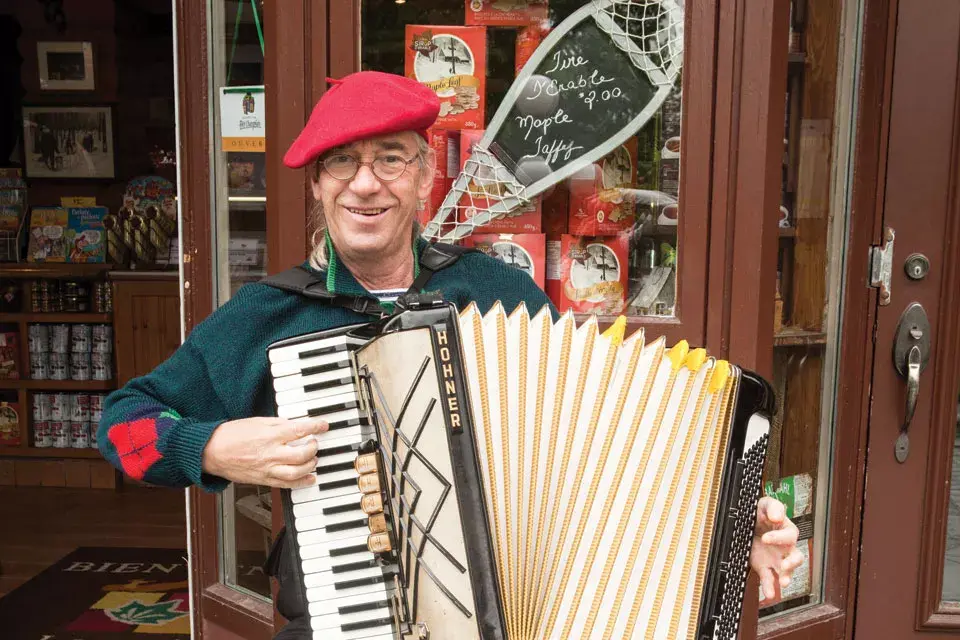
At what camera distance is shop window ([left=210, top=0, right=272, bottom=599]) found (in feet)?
7.75

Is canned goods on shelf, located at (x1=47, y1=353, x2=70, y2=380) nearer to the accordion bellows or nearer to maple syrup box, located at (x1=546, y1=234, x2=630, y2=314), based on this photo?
maple syrup box, located at (x1=546, y1=234, x2=630, y2=314)

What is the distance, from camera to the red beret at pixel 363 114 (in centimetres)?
138

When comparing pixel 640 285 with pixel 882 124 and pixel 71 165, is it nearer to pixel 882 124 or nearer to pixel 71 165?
pixel 882 124

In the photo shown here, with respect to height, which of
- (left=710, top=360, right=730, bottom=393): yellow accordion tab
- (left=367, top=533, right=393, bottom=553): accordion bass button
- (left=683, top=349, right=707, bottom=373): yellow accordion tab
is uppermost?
(left=683, top=349, right=707, bottom=373): yellow accordion tab

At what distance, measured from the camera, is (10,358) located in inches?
180

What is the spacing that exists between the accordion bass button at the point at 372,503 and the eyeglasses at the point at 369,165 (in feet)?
1.84

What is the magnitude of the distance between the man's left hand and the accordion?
166 mm

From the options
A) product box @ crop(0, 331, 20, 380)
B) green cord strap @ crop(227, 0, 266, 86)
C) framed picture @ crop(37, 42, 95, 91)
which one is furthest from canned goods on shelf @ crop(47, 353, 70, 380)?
green cord strap @ crop(227, 0, 266, 86)

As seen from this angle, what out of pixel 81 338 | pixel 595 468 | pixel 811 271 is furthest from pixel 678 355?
pixel 81 338

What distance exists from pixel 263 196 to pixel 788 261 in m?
1.54

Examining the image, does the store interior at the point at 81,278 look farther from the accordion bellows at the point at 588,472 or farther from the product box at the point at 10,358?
the accordion bellows at the point at 588,472

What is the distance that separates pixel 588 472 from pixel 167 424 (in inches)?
29.4

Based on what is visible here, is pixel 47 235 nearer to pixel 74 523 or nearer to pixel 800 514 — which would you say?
pixel 74 523

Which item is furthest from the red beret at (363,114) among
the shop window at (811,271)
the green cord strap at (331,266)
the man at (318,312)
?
the shop window at (811,271)
